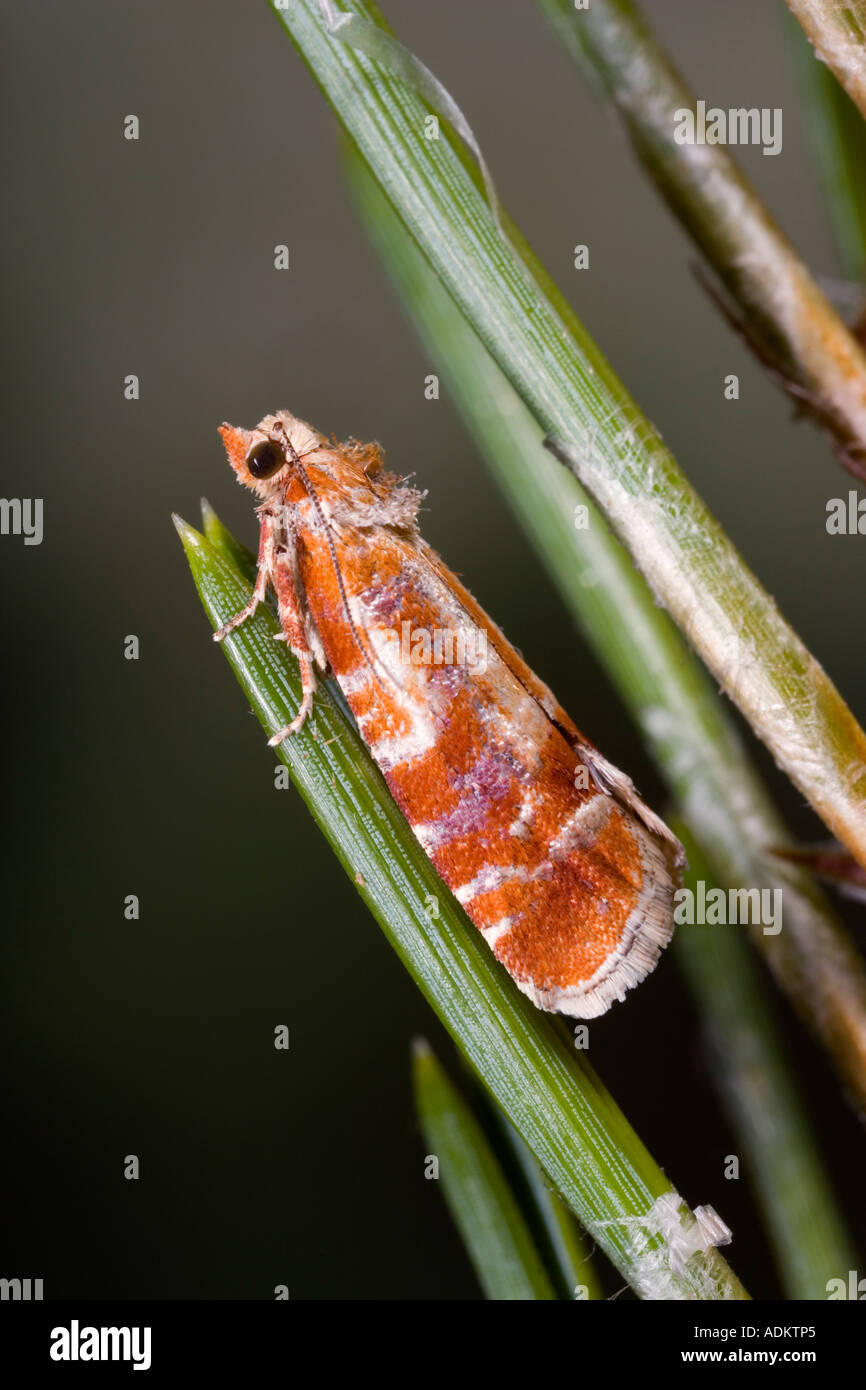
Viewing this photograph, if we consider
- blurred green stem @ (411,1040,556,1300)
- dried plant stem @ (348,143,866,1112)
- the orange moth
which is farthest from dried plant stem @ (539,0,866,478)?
blurred green stem @ (411,1040,556,1300)

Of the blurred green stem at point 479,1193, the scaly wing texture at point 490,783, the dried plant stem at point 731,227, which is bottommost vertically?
the blurred green stem at point 479,1193

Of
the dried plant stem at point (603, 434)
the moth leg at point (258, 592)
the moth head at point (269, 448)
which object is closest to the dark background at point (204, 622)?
the moth head at point (269, 448)

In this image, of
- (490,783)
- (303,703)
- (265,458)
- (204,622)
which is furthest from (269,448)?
(204,622)

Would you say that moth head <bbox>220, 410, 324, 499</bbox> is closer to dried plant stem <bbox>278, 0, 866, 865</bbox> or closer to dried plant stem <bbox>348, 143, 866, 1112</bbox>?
dried plant stem <bbox>348, 143, 866, 1112</bbox>

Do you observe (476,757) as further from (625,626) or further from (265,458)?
(265,458)

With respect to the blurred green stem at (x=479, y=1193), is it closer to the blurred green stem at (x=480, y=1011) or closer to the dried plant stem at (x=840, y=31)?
the blurred green stem at (x=480, y=1011)

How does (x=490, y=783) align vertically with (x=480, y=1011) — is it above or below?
above
